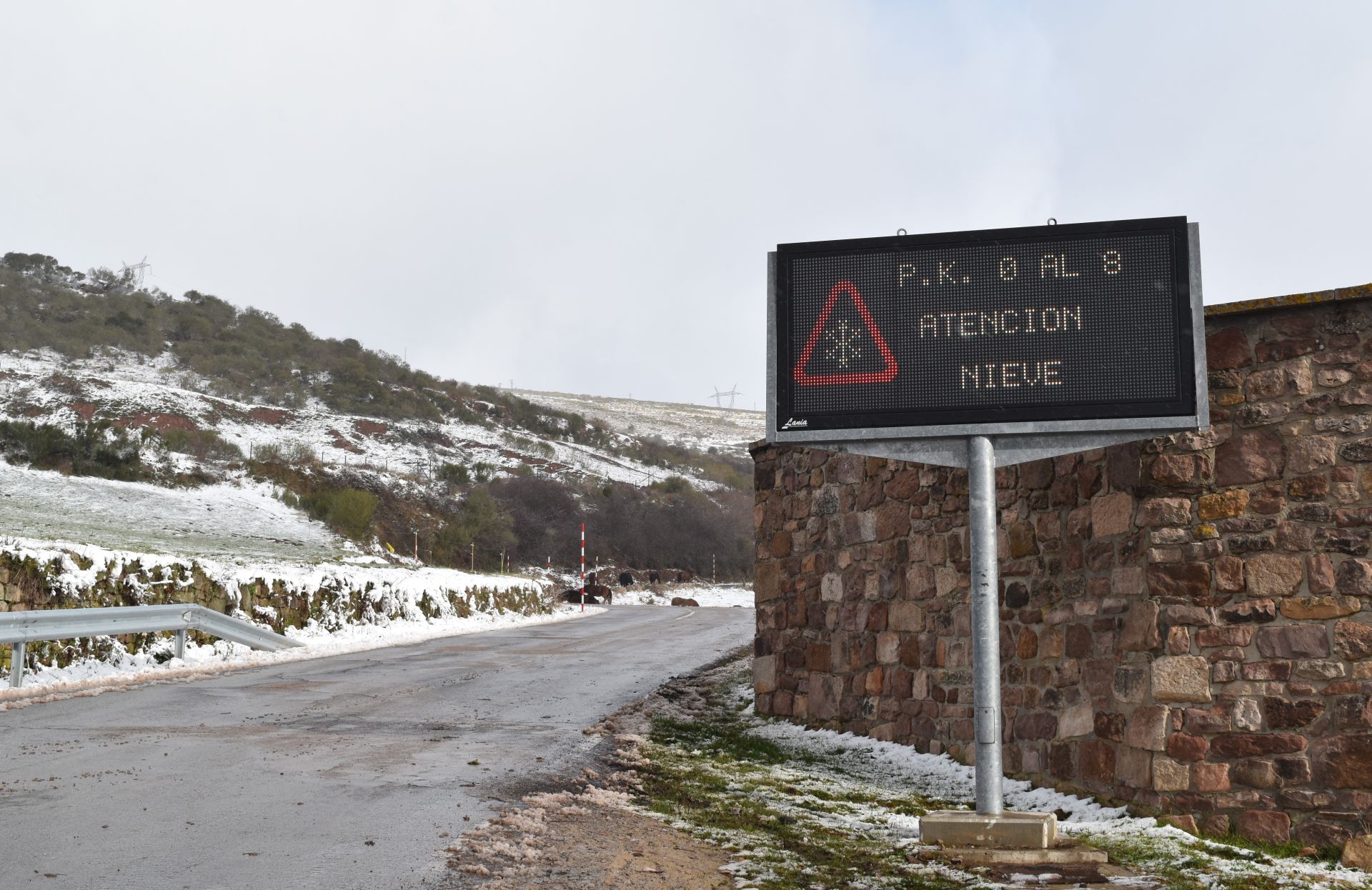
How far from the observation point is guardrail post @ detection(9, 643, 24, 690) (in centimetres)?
1077

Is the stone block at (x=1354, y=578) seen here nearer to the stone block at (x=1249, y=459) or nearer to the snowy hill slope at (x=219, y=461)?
the stone block at (x=1249, y=459)

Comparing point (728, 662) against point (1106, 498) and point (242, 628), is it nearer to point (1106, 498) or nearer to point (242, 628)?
point (242, 628)

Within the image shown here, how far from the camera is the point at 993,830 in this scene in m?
5.76

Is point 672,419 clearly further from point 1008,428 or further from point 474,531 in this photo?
point 1008,428

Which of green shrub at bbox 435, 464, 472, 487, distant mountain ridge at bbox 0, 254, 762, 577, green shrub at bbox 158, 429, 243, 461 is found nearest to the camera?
distant mountain ridge at bbox 0, 254, 762, 577

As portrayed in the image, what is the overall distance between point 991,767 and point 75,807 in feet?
14.9

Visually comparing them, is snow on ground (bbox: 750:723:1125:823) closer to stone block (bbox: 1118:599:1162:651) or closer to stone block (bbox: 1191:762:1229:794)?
stone block (bbox: 1191:762:1229:794)

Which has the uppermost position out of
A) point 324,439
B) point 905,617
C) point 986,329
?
point 324,439

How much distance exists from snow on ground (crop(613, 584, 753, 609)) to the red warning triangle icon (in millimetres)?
28905

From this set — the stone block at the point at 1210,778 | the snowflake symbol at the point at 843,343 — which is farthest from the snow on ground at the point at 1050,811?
the snowflake symbol at the point at 843,343

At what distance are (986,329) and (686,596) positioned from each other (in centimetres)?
3493

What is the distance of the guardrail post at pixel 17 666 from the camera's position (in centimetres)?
1077

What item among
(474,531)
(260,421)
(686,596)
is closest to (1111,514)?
(686,596)

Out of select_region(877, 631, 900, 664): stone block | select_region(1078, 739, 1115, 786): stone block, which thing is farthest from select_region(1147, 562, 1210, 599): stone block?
select_region(877, 631, 900, 664): stone block
